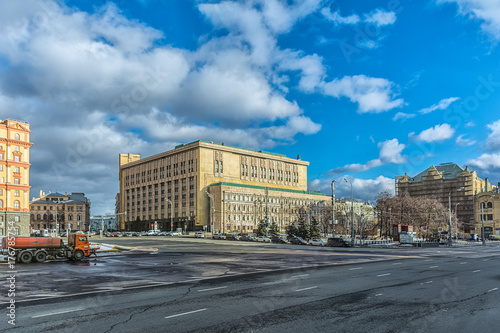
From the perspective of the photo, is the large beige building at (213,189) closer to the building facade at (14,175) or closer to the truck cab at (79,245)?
the building facade at (14,175)

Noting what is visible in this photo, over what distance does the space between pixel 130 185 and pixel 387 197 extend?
10661 cm

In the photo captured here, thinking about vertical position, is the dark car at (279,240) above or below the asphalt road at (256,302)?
below

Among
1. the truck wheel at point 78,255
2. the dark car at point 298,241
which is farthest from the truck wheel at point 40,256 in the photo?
the dark car at point 298,241

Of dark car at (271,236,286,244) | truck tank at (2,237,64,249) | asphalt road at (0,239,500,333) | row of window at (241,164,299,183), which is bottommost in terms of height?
dark car at (271,236,286,244)

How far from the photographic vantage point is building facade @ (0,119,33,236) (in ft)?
279

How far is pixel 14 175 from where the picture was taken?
87.1 m

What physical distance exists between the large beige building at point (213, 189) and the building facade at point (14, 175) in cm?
3682

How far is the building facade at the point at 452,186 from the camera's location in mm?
155125

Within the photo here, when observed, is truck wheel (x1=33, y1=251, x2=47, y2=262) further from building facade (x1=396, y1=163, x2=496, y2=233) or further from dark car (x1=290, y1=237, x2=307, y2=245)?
building facade (x1=396, y1=163, x2=496, y2=233)

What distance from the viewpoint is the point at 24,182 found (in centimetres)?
8956

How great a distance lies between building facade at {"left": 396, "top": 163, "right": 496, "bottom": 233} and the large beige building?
46.9m

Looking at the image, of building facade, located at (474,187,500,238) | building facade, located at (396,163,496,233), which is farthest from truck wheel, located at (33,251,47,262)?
building facade, located at (396,163,496,233)

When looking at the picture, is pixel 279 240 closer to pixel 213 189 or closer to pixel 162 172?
pixel 213 189

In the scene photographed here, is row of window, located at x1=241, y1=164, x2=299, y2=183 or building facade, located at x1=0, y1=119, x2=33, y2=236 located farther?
row of window, located at x1=241, y1=164, x2=299, y2=183
